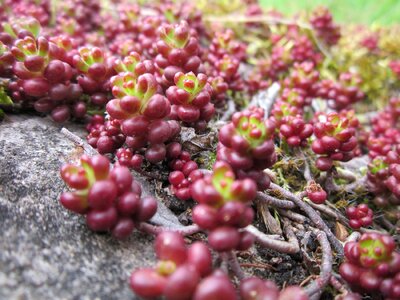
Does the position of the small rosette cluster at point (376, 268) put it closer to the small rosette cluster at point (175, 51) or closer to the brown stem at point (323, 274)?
the brown stem at point (323, 274)

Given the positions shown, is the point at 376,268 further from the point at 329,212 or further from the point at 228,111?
the point at 228,111

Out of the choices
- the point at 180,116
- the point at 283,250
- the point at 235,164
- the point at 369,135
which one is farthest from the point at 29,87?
the point at 369,135

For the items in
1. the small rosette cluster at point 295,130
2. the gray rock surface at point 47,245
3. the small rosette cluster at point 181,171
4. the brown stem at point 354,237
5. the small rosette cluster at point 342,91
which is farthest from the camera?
the small rosette cluster at point 342,91

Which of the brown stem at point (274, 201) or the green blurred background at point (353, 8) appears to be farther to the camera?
the green blurred background at point (353, 8)

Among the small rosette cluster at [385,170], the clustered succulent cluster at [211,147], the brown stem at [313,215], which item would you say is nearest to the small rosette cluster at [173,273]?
the clustered succulent cluster at [211,147]

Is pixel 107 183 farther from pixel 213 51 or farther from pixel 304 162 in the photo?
pixel 213 51

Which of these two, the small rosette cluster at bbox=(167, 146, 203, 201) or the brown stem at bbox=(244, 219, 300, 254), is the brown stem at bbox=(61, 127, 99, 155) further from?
the brown stem at bbox=(244, 219, 300, 254)

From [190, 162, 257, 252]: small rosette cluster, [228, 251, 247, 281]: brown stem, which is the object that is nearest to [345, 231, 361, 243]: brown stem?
[228, 251, 247, 281]: brown stem

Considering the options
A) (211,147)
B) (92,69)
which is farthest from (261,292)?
(92,69)

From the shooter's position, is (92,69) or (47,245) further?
(92,69)
